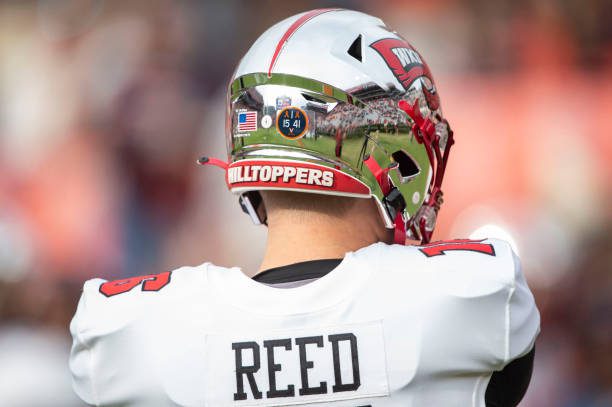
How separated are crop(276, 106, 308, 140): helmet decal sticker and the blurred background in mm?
3155

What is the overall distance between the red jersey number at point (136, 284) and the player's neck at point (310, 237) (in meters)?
0.21

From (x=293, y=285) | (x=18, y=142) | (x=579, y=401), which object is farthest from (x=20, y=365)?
(x=293, y=285)

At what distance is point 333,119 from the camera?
2.02 metres

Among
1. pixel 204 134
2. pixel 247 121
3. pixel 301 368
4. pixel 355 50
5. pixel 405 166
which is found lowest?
pixel 204 134

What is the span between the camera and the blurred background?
5191mm

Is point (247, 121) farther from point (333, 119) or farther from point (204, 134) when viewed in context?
point (204, 134)

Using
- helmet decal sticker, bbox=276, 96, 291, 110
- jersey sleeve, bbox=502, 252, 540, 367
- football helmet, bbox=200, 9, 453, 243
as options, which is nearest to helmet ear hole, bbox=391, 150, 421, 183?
football helmet, bbox=200, 9, 453, 243

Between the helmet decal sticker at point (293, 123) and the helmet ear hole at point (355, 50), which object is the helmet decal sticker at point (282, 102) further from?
the helmet ear hole at point (355, 50)

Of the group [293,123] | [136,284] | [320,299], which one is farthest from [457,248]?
[136,284]

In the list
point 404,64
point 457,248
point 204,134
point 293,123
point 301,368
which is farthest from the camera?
point 204,134

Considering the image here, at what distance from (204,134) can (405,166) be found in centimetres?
340

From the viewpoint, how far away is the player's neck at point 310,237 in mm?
1922

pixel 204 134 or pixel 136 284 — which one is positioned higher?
pixel 136 284

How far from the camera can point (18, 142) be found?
5465 mm
